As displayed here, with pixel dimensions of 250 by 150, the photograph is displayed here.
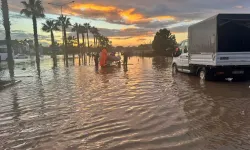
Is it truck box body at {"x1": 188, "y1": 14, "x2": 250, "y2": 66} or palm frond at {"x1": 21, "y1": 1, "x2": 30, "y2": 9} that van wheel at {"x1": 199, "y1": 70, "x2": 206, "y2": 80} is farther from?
palm frond at {"x1": 21, "y1": 1, "x2": 30, "y2": 9}

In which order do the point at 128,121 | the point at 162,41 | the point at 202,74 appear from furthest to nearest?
1. the point at 162,41
2. the point at 202,74
3. the point at 128,121

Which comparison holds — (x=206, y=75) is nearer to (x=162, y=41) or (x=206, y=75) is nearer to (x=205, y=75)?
(x=205, y=75)

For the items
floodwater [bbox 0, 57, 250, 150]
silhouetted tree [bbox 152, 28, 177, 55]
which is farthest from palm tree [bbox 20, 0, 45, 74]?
floodwater [bbox 0, 57, 250, 150]

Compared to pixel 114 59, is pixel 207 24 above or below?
above

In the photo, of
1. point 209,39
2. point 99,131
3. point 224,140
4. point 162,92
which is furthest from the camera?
point 209,39

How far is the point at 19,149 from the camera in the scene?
18.1ft

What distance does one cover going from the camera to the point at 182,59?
19656 mm

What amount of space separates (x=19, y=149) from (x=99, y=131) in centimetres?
179

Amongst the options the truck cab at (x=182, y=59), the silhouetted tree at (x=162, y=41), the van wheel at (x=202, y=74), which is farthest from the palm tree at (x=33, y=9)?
the van wheel at (x=202, y=74)

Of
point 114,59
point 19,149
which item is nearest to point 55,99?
point 19,149

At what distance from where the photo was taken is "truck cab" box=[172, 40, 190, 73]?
741 inches

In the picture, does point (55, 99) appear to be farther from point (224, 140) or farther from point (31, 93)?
point (224, 140)

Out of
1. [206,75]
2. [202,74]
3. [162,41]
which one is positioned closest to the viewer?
[206,75]

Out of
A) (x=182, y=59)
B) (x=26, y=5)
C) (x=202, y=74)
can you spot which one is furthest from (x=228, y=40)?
(x=26, y=5)
